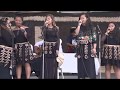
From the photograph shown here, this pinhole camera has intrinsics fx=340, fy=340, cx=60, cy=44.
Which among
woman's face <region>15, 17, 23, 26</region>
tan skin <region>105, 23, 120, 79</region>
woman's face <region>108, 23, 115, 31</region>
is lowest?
tan skin <region>105, 23, 120, 79</region>

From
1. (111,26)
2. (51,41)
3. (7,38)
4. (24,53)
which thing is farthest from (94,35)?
(7,38)

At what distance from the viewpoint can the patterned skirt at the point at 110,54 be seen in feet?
24.3

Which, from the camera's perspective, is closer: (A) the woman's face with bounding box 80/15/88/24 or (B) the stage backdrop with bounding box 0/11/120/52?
(B) the stage backdrop with bounding box 0/11/120/52

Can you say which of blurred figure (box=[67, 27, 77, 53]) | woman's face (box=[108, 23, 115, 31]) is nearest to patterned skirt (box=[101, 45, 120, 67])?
woman's face (box=[108, 23, 115, 31])

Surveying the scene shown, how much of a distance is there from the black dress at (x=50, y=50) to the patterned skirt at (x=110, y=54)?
1031mm

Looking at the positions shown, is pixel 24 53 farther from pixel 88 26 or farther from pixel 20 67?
pixel 88 26

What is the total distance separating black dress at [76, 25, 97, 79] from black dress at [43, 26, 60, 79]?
51 centimetres

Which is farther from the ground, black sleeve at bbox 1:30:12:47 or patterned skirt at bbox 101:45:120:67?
black sleeve at bbox 1:30:12:47

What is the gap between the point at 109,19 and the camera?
7434 millimetres

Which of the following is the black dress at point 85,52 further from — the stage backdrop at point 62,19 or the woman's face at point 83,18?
the stage backdrop at point 62,19

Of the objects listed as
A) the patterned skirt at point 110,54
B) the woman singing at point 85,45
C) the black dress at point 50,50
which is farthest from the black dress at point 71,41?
the patterned skirt at point 110,54

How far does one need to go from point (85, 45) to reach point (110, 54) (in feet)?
1.90

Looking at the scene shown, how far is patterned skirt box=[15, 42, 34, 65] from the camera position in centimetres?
742

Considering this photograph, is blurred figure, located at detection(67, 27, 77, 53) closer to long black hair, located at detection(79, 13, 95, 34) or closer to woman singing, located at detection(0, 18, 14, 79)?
long black hair, located at detection(79, 13, 95, 34)
